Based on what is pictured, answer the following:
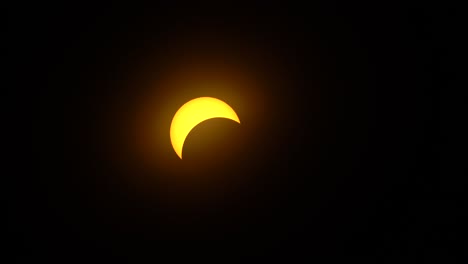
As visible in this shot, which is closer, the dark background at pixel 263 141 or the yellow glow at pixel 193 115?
the yellow glow at pixel 193 115

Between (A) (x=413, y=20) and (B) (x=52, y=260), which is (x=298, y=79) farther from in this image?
(B) (x=52, y=260)

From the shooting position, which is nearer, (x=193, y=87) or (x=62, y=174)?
(x=193, y=87)

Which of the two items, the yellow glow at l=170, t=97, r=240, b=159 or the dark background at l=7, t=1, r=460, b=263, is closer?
the yellow glow at l=170, t=97, r=240, b=159

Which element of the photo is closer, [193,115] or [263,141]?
[193,115]

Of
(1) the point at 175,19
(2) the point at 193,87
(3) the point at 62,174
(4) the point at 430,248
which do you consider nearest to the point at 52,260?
(3) the point at 62,174
